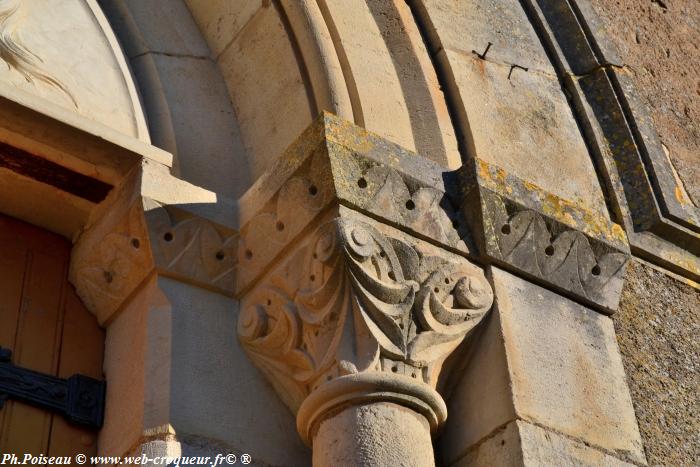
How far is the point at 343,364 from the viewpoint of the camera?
282 cm

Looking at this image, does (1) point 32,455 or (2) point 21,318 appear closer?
(1) point 32,455

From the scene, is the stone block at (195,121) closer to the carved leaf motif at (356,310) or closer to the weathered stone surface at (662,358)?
the carved leaf motif at (356,310)

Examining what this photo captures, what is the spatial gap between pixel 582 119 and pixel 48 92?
4.95 ft

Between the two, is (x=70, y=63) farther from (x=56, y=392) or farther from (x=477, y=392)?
(x=477, y=392)

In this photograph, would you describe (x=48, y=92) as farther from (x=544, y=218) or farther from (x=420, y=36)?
(x=544, y=218)

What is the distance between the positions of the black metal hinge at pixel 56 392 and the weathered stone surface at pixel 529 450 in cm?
85

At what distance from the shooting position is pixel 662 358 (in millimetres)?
3355

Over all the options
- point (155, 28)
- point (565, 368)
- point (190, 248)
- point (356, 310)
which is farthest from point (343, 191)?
point (155, 28)

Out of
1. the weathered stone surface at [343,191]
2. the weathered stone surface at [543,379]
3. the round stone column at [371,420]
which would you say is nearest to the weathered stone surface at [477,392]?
the weathered stone surface at [543,379]

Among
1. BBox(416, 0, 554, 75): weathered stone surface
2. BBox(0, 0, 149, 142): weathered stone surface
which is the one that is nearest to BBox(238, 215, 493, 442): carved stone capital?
BBox(0, 0, 149, 142): weathered stone surface

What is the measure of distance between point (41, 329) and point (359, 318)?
0.81 meters

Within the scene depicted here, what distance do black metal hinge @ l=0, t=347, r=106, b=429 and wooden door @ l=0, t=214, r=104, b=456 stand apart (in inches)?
0.8

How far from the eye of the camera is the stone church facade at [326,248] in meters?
2.90

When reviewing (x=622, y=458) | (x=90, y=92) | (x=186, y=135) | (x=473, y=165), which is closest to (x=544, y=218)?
(x=473, y=165)
